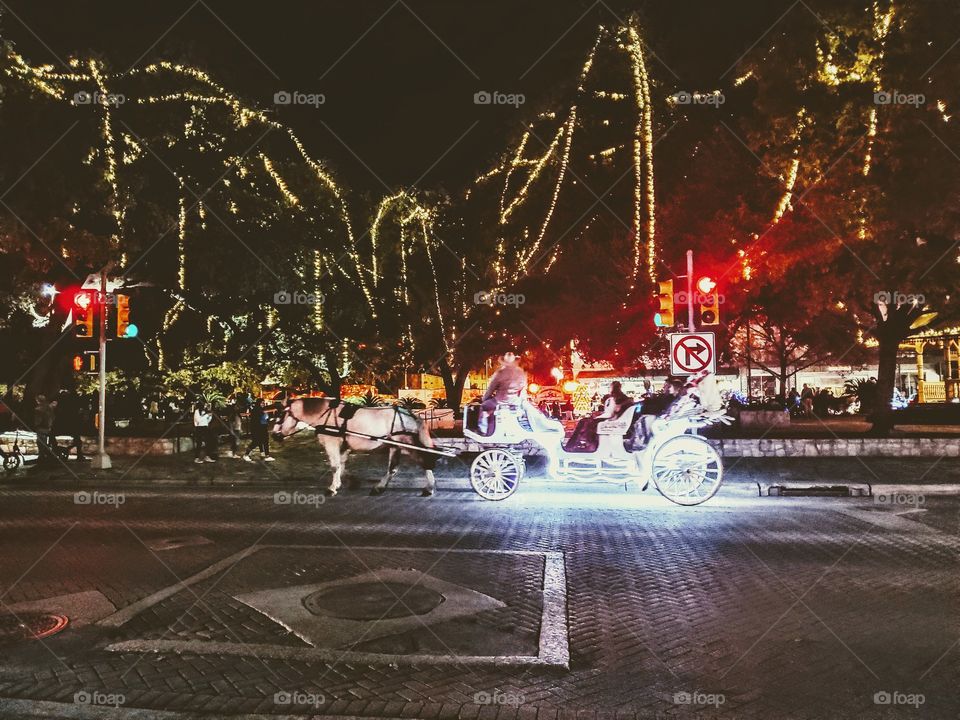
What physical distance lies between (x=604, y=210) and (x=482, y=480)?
1535 centimetres

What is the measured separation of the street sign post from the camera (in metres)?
13.6

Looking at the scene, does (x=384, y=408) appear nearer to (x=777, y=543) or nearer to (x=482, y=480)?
(x=482, y=480)

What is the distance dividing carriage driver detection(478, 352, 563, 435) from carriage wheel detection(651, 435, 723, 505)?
1.76 meters

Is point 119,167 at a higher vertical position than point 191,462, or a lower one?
higher

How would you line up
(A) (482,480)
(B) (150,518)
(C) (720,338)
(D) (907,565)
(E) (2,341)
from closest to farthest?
(D) (907,565) < (B) (150,518) < (A) (482,480) < (C) (720,338) < (E) (2,341)

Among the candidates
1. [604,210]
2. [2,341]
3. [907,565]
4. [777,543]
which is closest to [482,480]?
[777,543]

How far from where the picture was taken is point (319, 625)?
6.30 m

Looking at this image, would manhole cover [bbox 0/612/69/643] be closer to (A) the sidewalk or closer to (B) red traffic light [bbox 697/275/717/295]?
(A) the sidewalk
